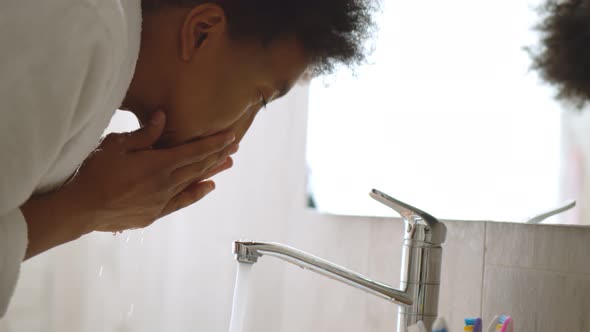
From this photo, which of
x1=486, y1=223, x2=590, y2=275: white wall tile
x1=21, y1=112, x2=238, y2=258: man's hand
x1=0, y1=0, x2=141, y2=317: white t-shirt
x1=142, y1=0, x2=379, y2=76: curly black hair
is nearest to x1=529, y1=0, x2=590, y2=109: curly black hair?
x1=486, y1=223, x2=590, y2=275: white wall tile

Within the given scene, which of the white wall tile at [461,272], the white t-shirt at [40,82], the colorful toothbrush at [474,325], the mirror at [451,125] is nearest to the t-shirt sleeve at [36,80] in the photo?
the white t-shirt at [40,82]

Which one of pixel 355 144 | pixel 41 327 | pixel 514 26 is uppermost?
pixel 514 26

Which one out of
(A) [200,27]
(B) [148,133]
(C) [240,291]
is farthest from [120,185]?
(C) [240,291]

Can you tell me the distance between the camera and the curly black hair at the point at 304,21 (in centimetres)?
69

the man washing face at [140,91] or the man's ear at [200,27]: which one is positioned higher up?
the man's ear at [200,27]

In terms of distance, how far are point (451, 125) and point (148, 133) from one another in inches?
17.6

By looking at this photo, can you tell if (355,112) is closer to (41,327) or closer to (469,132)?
(469,132)

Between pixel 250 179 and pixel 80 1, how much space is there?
0.84 m

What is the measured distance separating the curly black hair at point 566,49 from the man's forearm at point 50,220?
54 cm

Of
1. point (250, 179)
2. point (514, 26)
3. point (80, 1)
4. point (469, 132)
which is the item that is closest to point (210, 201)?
point (250, 179)

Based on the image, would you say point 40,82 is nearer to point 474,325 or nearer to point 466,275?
point 474,325

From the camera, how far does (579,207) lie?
844 mm

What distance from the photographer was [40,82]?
0.54m

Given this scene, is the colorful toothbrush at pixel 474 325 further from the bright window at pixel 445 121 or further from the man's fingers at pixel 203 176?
the man's fingers at pixel 203 176
